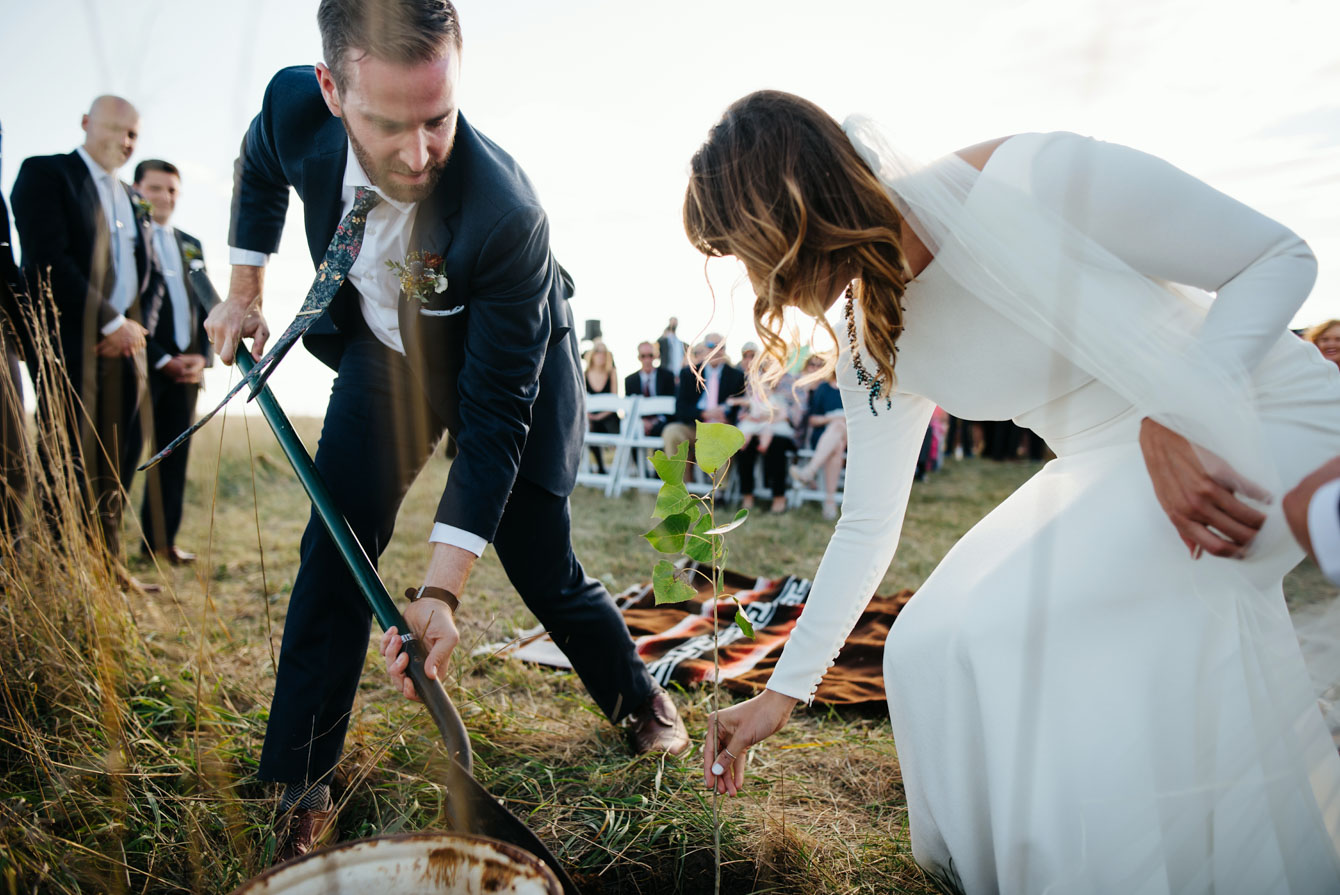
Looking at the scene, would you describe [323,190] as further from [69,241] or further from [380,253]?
[69,241]

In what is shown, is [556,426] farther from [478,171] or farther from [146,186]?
[146,186]

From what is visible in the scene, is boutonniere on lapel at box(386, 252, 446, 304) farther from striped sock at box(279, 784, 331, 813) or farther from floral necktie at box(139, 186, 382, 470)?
striped sock at box(279, 784, 331, 813)

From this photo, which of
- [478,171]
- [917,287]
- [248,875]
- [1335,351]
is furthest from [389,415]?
[1335,351]

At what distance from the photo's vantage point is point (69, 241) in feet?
Answer: 12.7

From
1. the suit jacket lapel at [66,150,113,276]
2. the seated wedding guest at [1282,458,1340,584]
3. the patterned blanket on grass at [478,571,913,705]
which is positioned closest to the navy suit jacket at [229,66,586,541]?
the patterned blanket on grass at [478,571,913,705]

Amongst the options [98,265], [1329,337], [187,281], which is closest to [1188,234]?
[98,265]

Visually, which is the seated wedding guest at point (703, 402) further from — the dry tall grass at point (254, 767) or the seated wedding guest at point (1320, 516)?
the seated wedding guest at point (1320, 516)

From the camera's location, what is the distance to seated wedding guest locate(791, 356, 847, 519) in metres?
7.53

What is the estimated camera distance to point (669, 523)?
1428mm

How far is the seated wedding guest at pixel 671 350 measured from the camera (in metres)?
8.84

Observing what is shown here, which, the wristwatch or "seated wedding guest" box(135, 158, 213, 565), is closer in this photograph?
the wristwatch

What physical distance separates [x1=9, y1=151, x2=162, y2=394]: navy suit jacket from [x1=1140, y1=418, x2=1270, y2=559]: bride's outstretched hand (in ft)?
13.4

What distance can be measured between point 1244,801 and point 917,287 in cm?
102

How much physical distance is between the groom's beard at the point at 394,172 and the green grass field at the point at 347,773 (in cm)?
71
